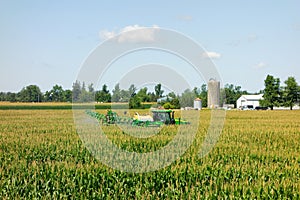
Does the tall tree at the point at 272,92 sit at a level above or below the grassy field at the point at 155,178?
above

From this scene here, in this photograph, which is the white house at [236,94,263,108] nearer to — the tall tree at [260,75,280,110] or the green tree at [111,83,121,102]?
the tall tree at [260,75,280,110]

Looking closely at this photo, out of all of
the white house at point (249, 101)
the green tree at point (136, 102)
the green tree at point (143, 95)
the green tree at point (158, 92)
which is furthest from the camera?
the white house at point (249, 101)

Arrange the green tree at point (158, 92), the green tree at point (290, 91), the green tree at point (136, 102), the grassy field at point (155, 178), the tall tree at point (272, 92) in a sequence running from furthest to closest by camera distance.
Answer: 1. the tall tree at point (272, 92)
2. the green tree at point (290, 91)
3. the green tree at point (136, 102)
4. the green tree at point (158, 92)
5. the grassy field at point (155, 178)

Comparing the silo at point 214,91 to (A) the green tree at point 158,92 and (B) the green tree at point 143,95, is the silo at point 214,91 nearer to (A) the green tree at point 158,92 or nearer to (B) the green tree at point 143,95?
(A) the green tree at point 158,92

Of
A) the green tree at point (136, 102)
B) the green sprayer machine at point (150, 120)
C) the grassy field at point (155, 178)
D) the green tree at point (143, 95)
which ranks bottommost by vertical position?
the grassy field at point (155, 178)

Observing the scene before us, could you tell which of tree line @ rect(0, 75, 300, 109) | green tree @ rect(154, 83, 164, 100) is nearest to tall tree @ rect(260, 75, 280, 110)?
tree line @ rect(0, 75, 300, 109)

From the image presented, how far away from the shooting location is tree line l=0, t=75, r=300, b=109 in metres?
18.9

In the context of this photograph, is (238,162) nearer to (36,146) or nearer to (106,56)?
(106,56)

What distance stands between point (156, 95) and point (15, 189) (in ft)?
55.2

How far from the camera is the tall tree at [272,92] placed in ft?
255

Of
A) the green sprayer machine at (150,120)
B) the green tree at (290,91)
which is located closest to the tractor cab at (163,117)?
the green sprayer machine at (150,120)

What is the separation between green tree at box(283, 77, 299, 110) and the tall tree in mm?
1587

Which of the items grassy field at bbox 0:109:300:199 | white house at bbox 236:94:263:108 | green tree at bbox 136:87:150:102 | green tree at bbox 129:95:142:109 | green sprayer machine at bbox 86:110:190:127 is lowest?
grassy field at bbox 0:109:300:199

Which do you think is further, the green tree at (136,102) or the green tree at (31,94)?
the green tree at (31,94)
